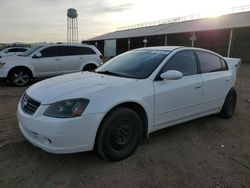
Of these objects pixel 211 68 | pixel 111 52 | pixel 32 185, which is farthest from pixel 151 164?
pixel 111 52

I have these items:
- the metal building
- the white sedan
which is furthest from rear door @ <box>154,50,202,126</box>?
the metal building

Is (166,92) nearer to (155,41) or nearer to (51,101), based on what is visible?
(51,101)

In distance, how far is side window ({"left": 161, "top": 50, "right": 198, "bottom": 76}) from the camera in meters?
4.40

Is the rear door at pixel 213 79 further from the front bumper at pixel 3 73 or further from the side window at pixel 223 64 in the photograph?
the front bumper at pixel 3 73

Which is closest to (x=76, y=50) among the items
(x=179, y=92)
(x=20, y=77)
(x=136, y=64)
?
(x=20, y=77)

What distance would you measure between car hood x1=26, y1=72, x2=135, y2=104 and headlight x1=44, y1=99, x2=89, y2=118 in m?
0.07

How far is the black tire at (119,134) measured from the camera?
3.41m

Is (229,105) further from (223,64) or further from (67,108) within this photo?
(67,108)

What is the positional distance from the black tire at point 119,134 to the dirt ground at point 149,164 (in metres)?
0.15

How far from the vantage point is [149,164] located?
362cm

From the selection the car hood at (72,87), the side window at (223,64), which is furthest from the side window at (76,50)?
the car hood at (72,87)

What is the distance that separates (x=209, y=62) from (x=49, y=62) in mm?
7105

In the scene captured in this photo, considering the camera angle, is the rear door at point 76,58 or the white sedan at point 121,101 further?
the rear door at point 76,58

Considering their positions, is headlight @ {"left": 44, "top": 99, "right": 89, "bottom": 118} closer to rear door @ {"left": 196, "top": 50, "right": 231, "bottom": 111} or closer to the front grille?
the front grille
